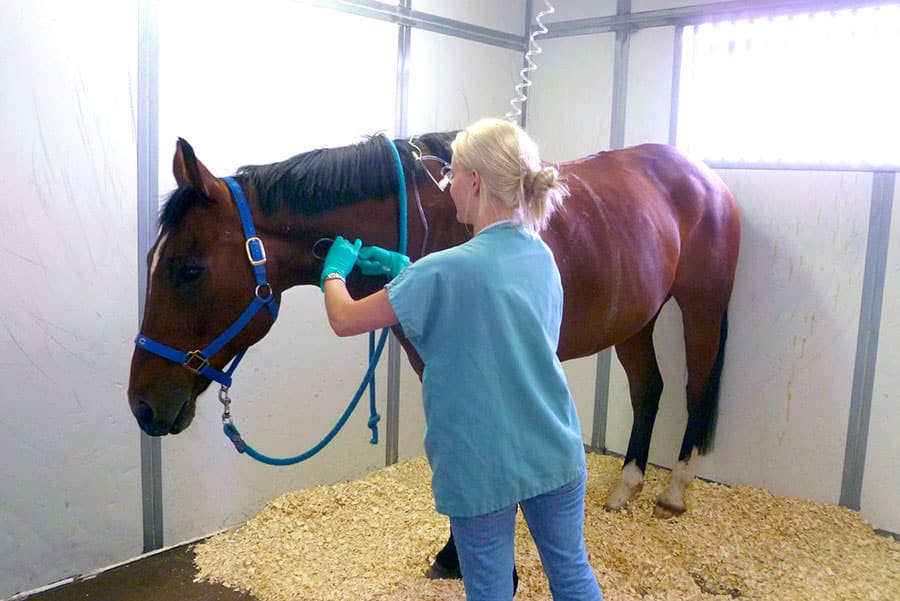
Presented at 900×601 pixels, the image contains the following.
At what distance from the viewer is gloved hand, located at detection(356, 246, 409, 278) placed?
58.1 inches

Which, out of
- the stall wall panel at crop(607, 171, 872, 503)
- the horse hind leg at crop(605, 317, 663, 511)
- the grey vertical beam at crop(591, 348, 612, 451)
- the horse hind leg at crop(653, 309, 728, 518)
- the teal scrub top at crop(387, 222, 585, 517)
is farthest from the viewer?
the grey vertical beam at crop(591, 348, 612, 451)

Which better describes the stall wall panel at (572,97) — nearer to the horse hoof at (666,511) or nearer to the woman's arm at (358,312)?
the horse hoof at (666,511)

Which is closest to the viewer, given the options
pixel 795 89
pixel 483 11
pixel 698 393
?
pixel 795 89

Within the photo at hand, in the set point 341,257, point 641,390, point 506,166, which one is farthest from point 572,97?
point 506,166

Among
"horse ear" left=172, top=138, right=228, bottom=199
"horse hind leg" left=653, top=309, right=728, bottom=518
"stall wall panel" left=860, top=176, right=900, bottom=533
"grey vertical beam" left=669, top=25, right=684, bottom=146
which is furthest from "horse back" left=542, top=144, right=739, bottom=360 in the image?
"horse ear" left=172, top=138, right=228, bottom=199

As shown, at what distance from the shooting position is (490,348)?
1165 millimetres

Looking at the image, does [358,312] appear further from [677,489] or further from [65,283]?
[677,489]

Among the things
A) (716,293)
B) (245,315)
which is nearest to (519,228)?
(245,315)

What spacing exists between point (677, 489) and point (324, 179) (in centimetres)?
176

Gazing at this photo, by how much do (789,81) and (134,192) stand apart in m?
2.16

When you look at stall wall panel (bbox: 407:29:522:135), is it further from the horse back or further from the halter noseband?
the halter noseband

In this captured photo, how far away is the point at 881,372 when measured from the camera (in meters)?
2.39

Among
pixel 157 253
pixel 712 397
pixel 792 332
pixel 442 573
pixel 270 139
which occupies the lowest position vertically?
pixel 442 573

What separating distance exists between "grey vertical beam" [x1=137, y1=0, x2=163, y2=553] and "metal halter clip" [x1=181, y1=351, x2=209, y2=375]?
1.96ft
